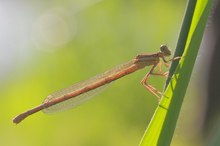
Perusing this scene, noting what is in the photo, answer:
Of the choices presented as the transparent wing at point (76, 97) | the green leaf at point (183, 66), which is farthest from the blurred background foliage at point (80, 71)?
the green leaf at point (183, 66)

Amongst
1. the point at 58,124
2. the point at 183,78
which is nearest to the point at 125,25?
the point at 58,124

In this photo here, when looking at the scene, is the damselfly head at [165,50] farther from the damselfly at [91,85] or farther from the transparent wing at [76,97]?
the transparent wing at [76,97]

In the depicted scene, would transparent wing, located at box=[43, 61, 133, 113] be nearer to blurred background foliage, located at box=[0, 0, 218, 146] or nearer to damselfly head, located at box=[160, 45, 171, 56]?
damselfly head, located at box=[160, 45, 171, 56]

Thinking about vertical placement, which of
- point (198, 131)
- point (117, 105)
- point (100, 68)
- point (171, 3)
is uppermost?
point (171, 3)

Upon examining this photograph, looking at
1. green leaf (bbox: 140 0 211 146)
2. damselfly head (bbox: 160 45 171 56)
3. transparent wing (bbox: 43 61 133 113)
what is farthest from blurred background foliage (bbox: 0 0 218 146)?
green leaf (bbox: 140 0 211 146)

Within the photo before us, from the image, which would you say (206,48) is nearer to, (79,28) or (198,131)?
(198,131)

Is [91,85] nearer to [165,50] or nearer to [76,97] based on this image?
[76,97]
